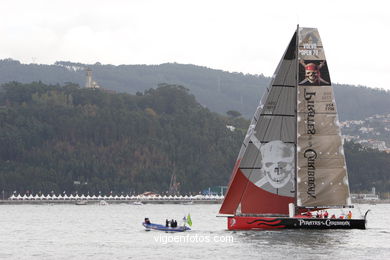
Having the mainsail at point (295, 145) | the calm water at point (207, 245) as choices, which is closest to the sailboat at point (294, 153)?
the mainsail at point (295, 145)

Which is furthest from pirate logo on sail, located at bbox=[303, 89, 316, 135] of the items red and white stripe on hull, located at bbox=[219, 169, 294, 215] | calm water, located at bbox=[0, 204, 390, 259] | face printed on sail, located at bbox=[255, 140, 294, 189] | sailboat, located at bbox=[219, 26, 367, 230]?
calm water, located at bbox=[0, 204, 390, 259]

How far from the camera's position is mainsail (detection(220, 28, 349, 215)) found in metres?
65.8

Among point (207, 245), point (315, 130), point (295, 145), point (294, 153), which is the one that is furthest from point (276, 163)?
point (207, 245)

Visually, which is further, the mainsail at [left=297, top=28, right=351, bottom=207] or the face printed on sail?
the face printed on sail

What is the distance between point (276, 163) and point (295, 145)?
173 centimetres

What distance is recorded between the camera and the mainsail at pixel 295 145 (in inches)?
2589

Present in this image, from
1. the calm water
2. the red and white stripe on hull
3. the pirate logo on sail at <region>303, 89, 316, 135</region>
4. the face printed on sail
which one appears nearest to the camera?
the calm water

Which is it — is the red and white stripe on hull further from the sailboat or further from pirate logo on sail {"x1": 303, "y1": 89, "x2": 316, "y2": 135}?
pirate logo on sail {"x1": 303, "y1": 89, "x2": 316, "y2": 135}

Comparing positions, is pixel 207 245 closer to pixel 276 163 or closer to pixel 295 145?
pixel 276 163

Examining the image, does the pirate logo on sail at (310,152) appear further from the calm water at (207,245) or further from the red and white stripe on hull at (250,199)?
the calm water at (207,245)

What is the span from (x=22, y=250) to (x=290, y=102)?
2048 cm

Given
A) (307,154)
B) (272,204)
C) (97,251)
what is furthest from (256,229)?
(97,251)

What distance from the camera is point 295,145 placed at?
218 ft

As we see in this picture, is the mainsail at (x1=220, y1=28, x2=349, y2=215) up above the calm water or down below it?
above
